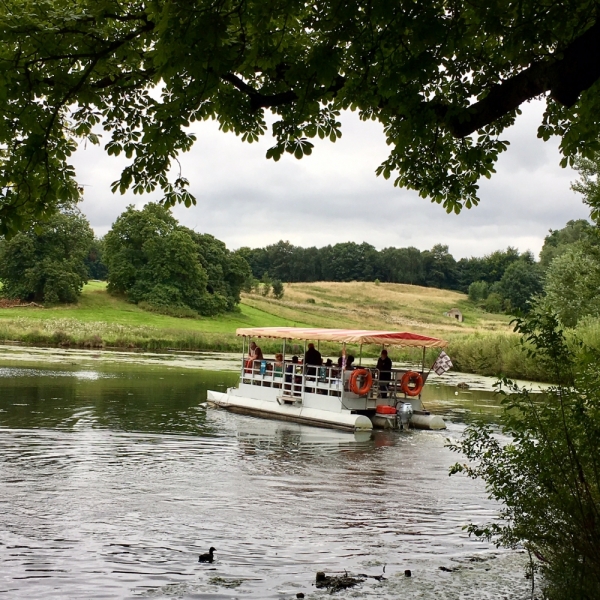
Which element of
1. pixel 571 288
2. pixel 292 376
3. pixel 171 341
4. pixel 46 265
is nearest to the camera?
pixel 292 376

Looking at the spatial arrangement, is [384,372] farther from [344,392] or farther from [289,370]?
[289,370]

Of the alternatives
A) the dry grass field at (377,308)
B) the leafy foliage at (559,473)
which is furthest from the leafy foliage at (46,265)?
the leafy foliage at (559,473)

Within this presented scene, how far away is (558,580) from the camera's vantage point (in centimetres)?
767

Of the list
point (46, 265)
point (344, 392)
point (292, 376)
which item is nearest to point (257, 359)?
point (292, 376)

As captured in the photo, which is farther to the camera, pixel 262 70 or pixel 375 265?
pixel 375 265

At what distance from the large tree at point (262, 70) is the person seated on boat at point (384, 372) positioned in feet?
52.0

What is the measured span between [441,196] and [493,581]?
5094 millimetres

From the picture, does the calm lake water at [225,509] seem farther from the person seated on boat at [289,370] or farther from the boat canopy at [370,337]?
the boat canopy at [370,337]

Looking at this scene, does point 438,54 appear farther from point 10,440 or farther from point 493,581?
point 10,440

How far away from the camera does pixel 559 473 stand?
25.9 feet

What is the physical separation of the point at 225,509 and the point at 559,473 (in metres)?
6.93

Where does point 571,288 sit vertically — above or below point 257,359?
above

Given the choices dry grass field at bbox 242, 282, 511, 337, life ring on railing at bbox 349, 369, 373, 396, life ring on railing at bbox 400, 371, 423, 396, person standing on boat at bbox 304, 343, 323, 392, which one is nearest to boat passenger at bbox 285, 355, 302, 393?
person standing on boat at bbox 304, 343, 323, 392

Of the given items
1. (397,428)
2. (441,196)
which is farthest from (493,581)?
(397,428)
